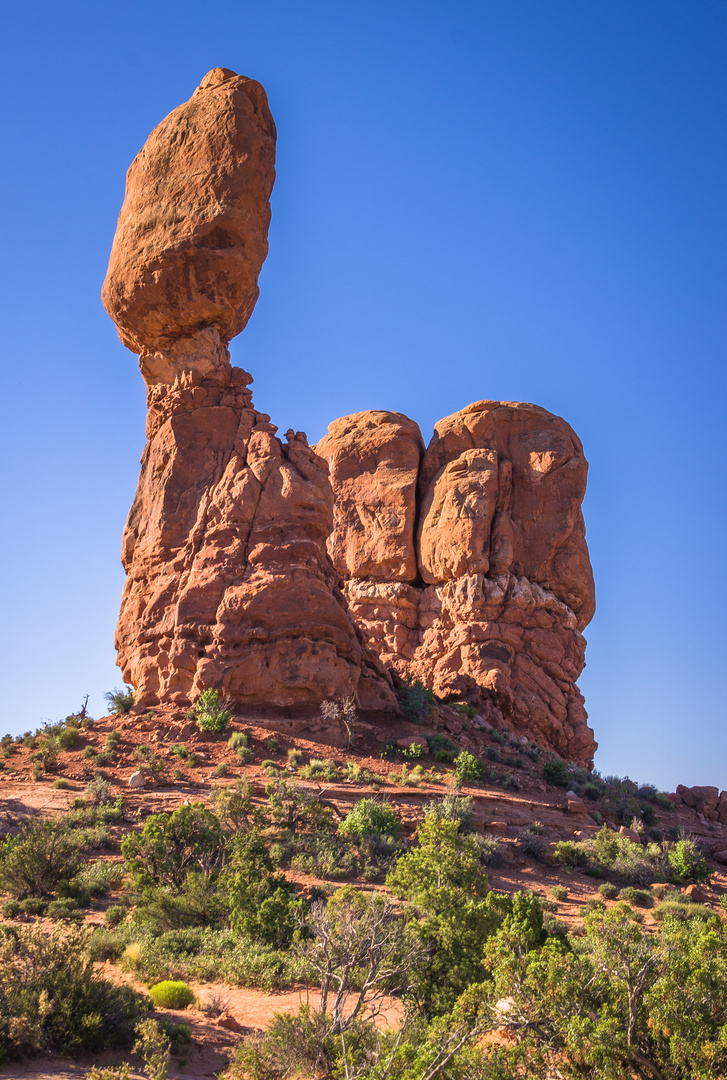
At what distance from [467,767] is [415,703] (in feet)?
12.4

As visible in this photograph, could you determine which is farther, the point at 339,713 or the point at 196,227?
the point at 196,227

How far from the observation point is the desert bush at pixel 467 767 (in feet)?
66.6

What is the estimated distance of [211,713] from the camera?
2030cm

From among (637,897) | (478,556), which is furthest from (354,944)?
(478,556)

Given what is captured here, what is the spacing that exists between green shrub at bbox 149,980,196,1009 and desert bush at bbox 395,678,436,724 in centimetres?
1443

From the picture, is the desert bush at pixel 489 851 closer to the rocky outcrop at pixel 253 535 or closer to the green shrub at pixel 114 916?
the rocky outcrop at pixel 253 535

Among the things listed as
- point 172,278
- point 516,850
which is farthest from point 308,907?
point 172,278

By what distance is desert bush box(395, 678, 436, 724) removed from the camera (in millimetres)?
23859

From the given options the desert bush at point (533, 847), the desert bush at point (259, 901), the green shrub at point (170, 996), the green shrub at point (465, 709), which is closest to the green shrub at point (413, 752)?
the desert bush at point (533, 847)

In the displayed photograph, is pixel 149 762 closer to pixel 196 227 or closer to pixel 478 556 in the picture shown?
pixel 196 227

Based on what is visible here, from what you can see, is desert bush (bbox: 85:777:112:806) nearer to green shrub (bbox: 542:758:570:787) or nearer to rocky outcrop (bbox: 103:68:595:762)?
rocky outcrop (bbox: 103:68:595:762)

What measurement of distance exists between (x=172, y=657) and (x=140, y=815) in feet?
19.9

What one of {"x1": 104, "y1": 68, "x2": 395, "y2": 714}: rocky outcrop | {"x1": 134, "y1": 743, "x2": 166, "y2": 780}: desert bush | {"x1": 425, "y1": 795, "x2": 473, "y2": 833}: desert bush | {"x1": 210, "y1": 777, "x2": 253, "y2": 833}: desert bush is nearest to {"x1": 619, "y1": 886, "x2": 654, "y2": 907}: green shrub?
{"x1": 425, "y1": 795, "x2": 473, "y2": 833}: desert bush

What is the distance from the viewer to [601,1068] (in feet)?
21.7
